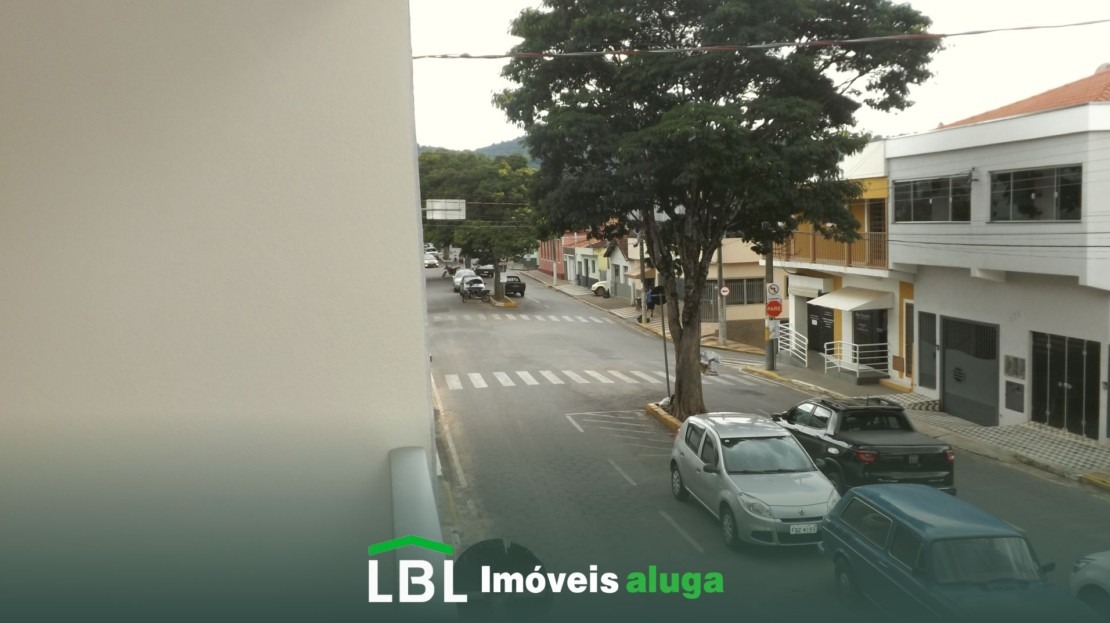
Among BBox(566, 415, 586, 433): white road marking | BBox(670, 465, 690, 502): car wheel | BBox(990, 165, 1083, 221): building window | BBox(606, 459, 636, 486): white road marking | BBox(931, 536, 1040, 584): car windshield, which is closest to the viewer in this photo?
BBox(931, 536, 1040, 584): car windshield

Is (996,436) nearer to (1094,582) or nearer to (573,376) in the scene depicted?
(1094,582)

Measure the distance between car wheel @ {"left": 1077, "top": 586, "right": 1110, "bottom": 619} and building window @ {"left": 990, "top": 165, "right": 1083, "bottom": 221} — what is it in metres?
8.81

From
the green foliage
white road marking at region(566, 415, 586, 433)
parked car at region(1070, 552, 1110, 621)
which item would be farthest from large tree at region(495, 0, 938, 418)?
the green foliage

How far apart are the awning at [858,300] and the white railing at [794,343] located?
2.36 metres

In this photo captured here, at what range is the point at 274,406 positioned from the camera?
130 inches

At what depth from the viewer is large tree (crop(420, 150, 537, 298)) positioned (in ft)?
141

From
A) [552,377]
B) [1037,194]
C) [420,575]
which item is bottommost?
[552,377]

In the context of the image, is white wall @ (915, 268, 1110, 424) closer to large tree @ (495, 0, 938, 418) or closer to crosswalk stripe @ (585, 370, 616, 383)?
large tree @ (495, 0, 938, 418)

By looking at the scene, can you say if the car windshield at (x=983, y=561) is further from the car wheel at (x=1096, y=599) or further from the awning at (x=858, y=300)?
the awning at (x=858, y=300)

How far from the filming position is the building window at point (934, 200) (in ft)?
57.3

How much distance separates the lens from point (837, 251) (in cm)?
2359

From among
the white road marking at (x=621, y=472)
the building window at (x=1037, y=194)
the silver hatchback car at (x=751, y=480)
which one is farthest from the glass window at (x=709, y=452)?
the building window at (x=1037, y=194)

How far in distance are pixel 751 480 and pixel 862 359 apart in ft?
45.6

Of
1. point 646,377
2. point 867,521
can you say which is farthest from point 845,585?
point 646,377
